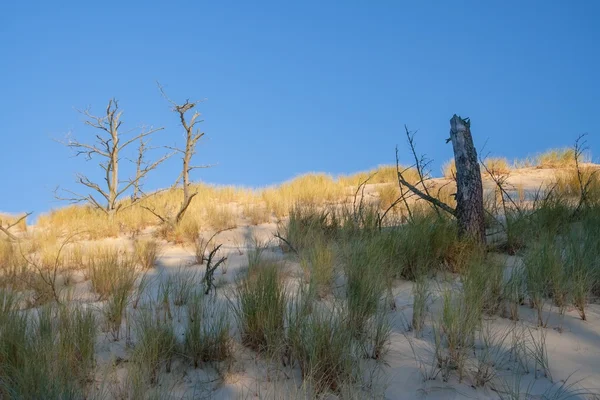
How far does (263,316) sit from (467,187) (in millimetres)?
3139

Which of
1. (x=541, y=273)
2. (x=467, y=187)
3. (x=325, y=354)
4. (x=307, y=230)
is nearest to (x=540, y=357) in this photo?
(x=541, y=273)

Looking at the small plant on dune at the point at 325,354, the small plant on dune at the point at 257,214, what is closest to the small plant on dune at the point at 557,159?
the small plant on dune at the point at 257,214

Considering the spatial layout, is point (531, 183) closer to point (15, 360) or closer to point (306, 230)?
point (306, 230)

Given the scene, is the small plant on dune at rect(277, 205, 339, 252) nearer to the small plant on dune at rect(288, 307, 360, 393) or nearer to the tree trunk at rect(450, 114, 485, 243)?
the tree trunk at rect(450, 114, 485, 243)

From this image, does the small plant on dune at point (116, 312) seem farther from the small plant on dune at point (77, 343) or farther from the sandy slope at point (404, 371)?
the small plant on dune at point (77, 343)

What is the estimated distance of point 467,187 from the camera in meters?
5.59

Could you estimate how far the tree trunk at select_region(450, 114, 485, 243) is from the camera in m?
5.48

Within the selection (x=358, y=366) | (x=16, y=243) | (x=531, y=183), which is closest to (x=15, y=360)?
(x=358, y=366)

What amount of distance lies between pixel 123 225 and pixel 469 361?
8.22 meters

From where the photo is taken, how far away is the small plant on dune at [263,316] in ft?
11.4

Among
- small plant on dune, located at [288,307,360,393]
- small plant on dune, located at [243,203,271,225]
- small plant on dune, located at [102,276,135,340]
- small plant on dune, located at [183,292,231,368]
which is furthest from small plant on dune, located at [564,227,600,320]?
small plant on dune, located at [243,203,271,225]

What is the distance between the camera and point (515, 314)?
3939mm

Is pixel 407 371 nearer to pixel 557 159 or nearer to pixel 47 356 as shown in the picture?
pixel 47 356

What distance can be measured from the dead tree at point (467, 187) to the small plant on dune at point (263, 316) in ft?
8.50
